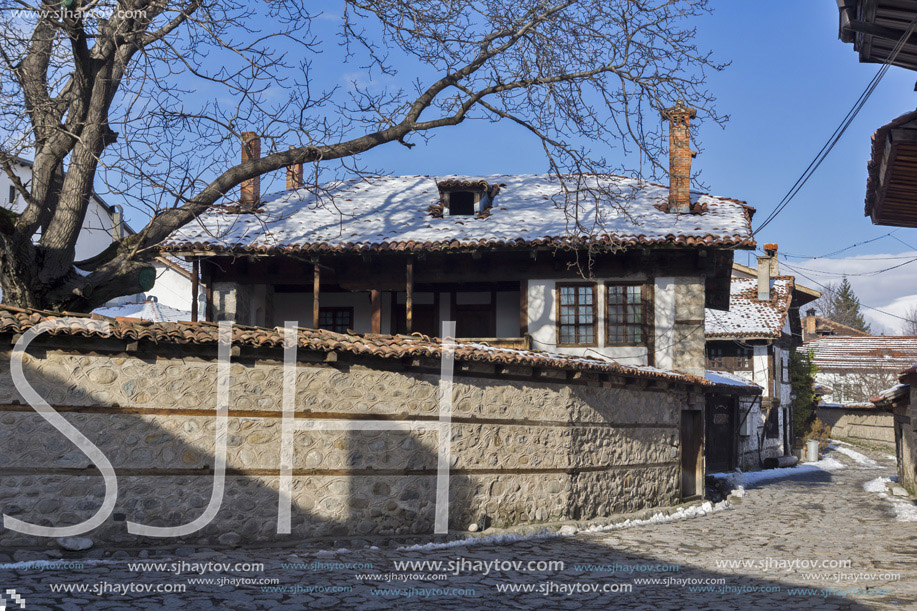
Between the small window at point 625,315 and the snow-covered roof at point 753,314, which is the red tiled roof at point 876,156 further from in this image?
the snow-covered roof at point 753,314

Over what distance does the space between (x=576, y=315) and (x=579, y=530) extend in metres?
4.56

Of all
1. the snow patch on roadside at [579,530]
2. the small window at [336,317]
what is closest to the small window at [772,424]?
the snow patch on roadside at [579,530]

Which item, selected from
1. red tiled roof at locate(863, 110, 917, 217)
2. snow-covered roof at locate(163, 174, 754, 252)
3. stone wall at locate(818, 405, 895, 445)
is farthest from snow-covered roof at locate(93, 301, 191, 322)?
stone wall at locate(818, 405, 895, 445)

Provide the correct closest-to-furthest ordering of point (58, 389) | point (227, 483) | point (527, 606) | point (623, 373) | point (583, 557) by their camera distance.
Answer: point (527, 606) → point (58, 389) → point (227, 483) → point (583, 557) → point (623, 373)

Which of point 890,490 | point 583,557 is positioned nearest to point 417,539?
point 583,557

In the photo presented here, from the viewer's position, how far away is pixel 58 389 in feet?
24.6

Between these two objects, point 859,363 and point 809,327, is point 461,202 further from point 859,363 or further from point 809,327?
point 809,327

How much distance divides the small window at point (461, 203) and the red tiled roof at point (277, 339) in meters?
5.58

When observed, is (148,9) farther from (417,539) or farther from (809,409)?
(809,409)

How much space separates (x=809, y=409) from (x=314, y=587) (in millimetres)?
27447

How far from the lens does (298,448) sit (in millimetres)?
8477

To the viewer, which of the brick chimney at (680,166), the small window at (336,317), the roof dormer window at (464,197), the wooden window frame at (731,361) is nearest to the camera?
the brick chimney at (680,166)

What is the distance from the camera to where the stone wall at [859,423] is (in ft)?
103

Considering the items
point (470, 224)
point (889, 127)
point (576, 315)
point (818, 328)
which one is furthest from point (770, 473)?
point (818, 328)
